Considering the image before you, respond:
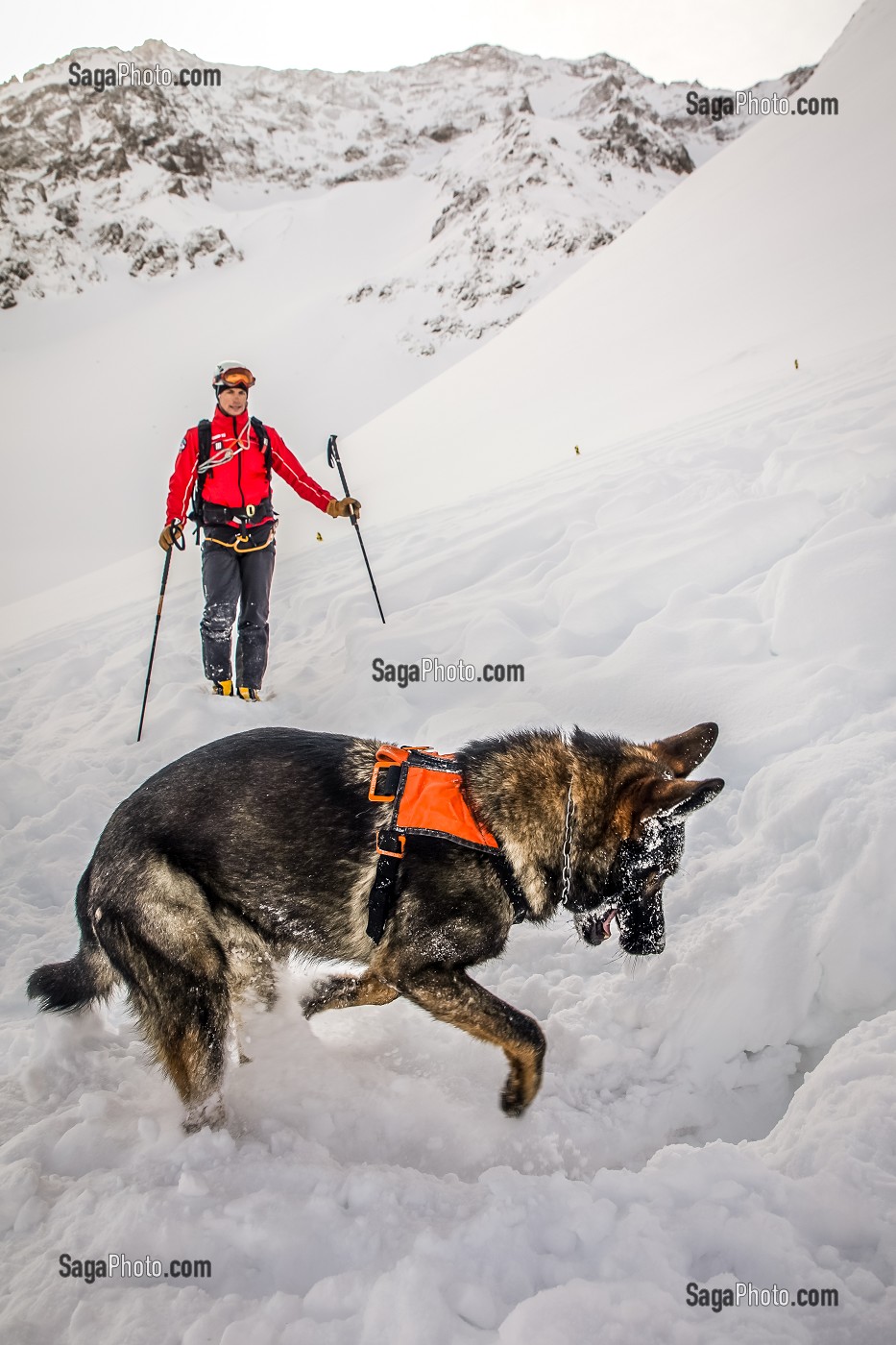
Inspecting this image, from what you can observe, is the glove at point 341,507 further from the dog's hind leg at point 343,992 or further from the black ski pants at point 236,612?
the dog's hind leg at point 343,992

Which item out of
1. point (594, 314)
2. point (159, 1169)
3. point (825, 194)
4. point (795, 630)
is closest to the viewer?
point (159, 1169)

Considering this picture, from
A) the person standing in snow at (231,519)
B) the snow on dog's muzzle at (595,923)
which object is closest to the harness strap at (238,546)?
the person standing in snow at (231,519)

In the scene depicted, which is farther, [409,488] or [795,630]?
[409,488]

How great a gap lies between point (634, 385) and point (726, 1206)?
16.5 meters

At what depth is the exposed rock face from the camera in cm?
5828

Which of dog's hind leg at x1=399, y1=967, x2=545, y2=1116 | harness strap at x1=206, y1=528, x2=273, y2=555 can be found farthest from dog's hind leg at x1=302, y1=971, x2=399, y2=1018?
harness strap at x1=206, y1=528, x2=273, y2=555

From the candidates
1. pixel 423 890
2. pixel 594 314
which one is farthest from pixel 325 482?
pixel 423 890

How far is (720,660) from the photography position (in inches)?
195

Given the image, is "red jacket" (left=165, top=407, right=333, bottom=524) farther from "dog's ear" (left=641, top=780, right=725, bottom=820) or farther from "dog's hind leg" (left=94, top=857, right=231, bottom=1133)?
"dog's ear" (left=641, top=780, right=725, bottom=820)

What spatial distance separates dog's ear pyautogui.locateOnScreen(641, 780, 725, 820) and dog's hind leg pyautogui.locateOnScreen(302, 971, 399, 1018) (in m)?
1.67

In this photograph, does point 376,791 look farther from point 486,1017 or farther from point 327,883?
point 486,1017

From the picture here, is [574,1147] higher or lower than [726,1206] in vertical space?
lower

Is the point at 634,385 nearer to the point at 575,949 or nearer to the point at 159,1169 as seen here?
the point at 575,949

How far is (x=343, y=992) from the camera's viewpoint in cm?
350
